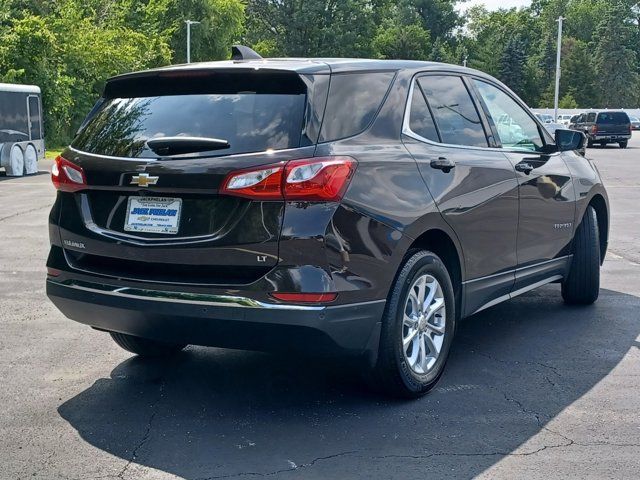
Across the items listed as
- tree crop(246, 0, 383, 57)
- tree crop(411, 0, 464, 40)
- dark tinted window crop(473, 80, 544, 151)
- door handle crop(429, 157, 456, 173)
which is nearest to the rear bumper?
door handle crop(429, 157, 456, 173)

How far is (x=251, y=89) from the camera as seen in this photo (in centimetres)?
432

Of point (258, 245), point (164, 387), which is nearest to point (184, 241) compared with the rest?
point (258, 245)

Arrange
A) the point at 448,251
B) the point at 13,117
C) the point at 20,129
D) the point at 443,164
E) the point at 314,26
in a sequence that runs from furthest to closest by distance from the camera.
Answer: the point at 314,26 < the point at 20,129 < the point at 13,117 < the point at 448,251 < the point at 443,164

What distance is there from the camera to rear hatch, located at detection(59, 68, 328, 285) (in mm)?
4070

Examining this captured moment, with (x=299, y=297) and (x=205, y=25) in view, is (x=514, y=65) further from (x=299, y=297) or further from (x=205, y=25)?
(x=299, y=297)

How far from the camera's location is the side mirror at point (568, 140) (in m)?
6.37

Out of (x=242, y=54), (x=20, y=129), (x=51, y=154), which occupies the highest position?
(x=242, y=54)

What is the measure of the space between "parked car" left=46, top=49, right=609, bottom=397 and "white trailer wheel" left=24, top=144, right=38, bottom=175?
18.8m

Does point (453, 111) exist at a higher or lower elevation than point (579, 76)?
higher

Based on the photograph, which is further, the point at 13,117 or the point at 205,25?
the point at 205,25

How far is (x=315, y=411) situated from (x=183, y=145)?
1.50m

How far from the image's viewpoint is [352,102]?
176 inches

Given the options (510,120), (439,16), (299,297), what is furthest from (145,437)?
(439,16)

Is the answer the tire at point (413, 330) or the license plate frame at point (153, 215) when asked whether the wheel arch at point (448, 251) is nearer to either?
the tire at point (413, 330)
